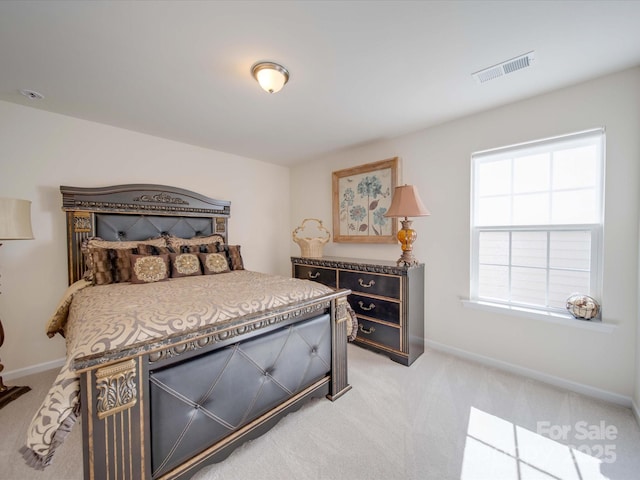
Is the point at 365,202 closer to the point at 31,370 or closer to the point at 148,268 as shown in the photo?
the point at 148,268

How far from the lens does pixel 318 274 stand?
317cm

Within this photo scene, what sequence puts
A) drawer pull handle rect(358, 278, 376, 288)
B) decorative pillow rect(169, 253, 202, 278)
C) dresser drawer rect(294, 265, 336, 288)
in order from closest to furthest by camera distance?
decorative pillow rect(169, 253, 202, 278) < drawer pull handle rect(358, 278, 376, 288) < dresser drawer rect(294, 265, 336, 288)

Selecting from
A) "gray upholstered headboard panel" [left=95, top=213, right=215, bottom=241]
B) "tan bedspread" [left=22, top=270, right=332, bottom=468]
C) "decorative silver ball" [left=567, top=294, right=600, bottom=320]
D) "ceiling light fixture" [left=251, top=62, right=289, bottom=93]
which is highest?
"ceiling light fixture" [left=251, top=62, right=289, bottom=93]

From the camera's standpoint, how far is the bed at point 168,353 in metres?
0.97

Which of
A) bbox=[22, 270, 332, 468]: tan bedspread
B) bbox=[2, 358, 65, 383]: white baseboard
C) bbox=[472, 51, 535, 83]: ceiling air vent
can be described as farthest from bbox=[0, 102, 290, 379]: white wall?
bbox=[472, 51, 535, 83]: ceiling air vent

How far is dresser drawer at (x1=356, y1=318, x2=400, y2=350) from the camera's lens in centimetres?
251

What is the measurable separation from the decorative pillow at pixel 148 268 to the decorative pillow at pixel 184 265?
0.07 meters

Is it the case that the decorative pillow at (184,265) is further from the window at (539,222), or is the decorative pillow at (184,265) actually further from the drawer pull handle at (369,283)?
the window at (539,222)

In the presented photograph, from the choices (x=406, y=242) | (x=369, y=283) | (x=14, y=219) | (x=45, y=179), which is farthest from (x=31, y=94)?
(x=406, y=242)

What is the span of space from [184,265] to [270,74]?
6.02 ft

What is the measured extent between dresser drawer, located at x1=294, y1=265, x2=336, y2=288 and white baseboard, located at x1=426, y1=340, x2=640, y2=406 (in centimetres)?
130

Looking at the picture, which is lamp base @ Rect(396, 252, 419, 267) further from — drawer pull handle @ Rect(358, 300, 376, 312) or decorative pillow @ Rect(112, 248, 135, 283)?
decorative pillow @ Rect(112, 248, 135, 283)

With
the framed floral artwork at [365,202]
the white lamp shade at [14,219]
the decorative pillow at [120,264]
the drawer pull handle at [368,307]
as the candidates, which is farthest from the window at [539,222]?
the white lamp shade at [14,219]

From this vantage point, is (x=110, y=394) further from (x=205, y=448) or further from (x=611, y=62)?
(x=611, y=62)
